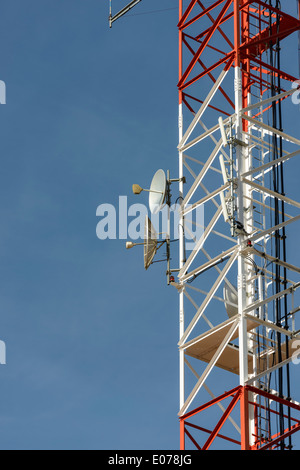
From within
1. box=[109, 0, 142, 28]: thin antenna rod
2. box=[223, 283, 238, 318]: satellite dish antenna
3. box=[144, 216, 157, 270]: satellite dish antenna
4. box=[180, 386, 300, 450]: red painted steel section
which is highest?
box=[109, 0, 142, 28]: thin antenna rod

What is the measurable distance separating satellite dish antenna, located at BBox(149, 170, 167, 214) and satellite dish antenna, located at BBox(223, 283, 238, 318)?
4601 mm

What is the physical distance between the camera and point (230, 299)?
2143 inches

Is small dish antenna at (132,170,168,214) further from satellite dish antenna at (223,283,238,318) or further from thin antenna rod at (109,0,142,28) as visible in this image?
thin antenna rod at (109,0,142,28)

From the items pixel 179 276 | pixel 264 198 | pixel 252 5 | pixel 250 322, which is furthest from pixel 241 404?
pixel 252 5

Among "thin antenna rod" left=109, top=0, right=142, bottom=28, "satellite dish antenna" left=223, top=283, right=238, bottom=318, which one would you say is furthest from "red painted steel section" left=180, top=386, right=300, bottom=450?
"thin antenna rod" left=109, top=0, right=142, bottom=28

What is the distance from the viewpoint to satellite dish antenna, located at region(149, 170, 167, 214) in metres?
55.9

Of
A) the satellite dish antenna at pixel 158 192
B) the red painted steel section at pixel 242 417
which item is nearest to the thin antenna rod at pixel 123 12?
the satellite dish antenna at pixel 158 192

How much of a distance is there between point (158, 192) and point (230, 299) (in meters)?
5.72

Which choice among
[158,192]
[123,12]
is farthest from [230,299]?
[123,12]

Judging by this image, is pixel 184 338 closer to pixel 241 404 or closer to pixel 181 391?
pixel 181 391

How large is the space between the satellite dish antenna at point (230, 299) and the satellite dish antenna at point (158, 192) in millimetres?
4601

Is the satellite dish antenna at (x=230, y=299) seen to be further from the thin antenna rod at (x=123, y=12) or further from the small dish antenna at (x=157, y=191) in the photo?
the thin antenna rod at (x=123, y=12)

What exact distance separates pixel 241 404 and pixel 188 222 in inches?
402

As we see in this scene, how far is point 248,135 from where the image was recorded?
5534 cm
